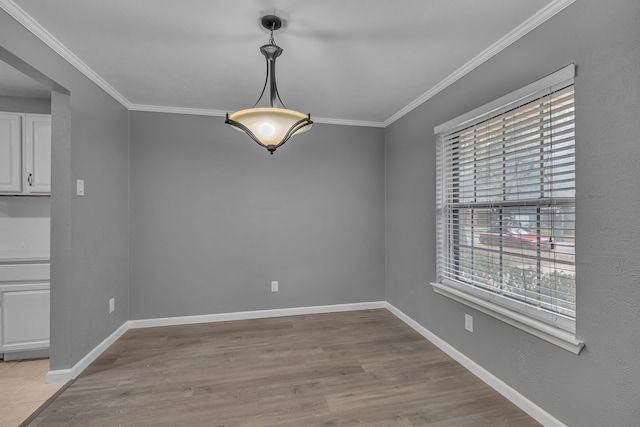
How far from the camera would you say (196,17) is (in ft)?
6.08

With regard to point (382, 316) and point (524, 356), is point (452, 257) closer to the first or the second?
point (524, 356)

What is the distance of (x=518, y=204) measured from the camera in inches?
80.1

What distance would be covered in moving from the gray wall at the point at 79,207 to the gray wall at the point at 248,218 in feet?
1.31

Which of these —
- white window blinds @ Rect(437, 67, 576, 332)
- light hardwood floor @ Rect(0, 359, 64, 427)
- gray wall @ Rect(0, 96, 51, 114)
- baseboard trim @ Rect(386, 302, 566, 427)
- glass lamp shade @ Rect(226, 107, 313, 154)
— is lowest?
light hardwood floor @ Rect(0, 359, 64, 427)

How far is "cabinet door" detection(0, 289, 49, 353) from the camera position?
8.77 ft

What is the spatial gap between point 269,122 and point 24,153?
2570mm

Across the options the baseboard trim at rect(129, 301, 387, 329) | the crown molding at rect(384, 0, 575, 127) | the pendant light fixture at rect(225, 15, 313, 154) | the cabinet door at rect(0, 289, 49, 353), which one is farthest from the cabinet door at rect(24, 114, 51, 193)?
the crown molding at rect(384, 0, 575, 127)

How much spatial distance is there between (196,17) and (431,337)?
10.5ft

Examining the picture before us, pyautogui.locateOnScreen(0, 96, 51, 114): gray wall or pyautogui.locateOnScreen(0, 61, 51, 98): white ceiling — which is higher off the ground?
pyautogui.locateOnScreen(0, 61, 51, 98): white ceiling

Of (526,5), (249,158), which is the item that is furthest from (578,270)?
(249,158)

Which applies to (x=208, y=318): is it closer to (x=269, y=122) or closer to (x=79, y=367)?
(x=79, y=367)

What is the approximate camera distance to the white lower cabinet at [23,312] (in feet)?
8.76

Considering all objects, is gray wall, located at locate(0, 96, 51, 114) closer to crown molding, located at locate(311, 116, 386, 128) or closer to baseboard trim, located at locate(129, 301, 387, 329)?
baseboard trim, located at locate(129, 301, 387, 329)

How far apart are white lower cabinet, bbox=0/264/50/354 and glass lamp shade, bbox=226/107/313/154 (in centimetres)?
237
